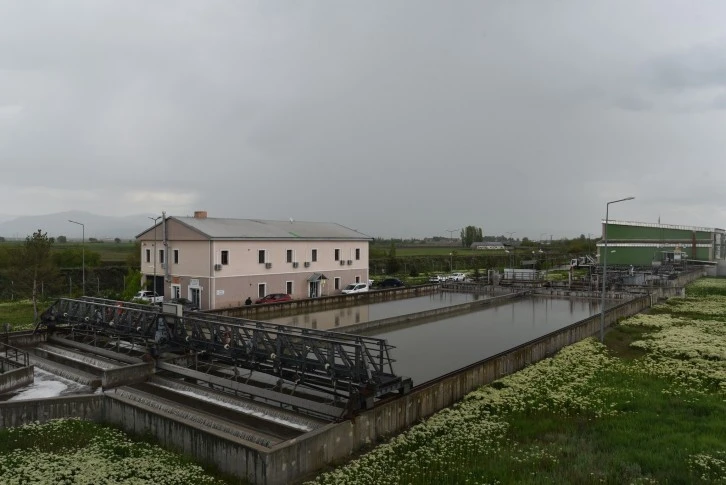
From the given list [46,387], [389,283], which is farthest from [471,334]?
[389,283]

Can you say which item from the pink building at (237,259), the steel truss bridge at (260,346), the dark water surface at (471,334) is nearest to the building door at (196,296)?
the pink building at (237,259)

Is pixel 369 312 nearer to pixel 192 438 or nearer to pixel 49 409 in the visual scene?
pixel 49 409

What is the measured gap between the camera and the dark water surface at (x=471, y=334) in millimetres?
22297

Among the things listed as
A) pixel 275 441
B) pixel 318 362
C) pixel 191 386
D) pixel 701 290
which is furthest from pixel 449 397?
pixel 701 290

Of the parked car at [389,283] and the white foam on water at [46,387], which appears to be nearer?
the white foam on water at [46,387]

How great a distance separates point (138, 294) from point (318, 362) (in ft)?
85.9

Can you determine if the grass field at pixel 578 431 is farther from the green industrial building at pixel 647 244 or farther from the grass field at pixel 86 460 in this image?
the green industrial building at pixel 647 244

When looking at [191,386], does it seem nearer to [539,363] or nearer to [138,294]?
[539,363]

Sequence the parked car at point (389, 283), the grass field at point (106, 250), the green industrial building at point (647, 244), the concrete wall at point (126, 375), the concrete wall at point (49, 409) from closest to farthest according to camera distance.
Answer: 1. the concrete wall at point (49, 409)
2. the concrete wall at point (126, 375)
3. the parked car at point (389, 283)
4. the grass field at point (106, 250)
5. the green industrial building at point (647, 244)

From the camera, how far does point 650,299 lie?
130ft

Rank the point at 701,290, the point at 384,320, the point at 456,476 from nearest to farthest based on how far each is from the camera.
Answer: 1. the point at 456,476
2. the point at 384,320
3. the point at 701,290

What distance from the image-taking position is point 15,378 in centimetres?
1683

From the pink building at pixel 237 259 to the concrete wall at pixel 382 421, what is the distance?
21187 mm

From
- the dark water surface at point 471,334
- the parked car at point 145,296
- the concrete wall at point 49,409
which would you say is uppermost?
the parked car at point 145,296
